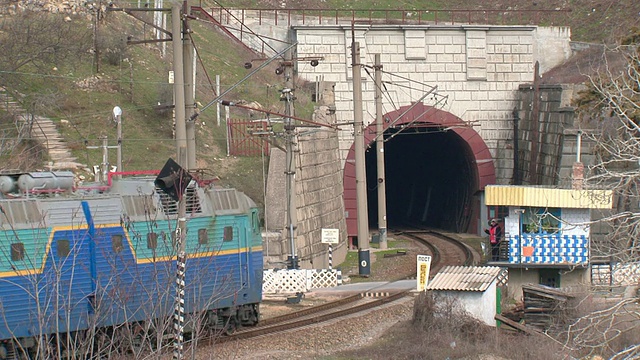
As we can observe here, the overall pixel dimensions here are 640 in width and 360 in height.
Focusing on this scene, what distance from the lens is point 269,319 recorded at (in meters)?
26.9

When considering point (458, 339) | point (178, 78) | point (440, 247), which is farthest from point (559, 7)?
point (458, 339)

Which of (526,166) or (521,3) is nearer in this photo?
(526,166)

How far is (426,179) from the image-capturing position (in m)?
65.4

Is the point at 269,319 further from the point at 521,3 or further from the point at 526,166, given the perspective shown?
the point at 521,3

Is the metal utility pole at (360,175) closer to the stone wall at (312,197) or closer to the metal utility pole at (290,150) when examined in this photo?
the stone wall at (312,197)

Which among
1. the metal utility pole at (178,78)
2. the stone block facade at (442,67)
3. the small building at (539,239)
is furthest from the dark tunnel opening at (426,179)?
the metal utility pole at (178,78)

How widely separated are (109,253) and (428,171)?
4508 cm

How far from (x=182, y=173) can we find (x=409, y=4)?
59207mm

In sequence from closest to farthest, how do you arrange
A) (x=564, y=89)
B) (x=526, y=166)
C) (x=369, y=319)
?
(x=369, y=319) → (x=564, y=89) → (x=526, y=166)

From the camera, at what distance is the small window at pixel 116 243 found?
21484 mm

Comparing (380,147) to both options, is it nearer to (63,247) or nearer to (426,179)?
(426,179)

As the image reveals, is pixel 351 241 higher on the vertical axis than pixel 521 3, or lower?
lower

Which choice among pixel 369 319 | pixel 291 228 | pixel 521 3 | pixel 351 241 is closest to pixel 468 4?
pixel 521 3

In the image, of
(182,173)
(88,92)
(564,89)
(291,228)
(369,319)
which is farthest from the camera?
(564,89)
